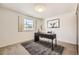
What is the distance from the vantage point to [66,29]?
145 cm

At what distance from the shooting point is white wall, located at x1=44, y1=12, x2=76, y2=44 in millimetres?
1404

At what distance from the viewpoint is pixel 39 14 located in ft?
4.83

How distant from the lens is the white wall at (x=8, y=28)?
1.31m

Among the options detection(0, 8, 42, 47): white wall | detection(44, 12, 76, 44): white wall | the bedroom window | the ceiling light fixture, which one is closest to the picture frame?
detection(44, 12, 76, 44): white wall

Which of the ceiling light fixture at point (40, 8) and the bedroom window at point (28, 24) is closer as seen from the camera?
the ceiling light fixture at point (40, 8)

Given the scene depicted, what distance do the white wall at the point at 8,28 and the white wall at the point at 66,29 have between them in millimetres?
833

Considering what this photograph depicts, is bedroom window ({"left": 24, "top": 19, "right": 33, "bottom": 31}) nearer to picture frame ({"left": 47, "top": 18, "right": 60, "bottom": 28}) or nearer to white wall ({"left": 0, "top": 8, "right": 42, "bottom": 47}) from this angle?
white wall ({"left": 0, "top": 8, "right": 42, "bottom": 47})

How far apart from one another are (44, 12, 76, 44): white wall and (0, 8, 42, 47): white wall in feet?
2.73

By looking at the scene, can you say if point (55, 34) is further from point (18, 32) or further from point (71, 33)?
point (18, 32)

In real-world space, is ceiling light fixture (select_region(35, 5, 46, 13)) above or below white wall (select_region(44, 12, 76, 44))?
above

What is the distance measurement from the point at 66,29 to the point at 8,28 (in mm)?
1317

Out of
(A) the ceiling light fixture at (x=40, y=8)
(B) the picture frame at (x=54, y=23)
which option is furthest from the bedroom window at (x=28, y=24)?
(B) the picture frame at (x=54, y=23)

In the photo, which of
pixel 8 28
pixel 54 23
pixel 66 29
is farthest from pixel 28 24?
pixel 66 29

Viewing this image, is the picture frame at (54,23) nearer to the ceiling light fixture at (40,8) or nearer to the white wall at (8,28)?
the ceiling light fixture at (40,8)
